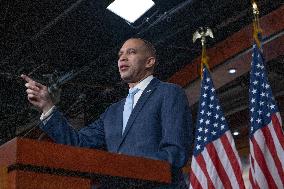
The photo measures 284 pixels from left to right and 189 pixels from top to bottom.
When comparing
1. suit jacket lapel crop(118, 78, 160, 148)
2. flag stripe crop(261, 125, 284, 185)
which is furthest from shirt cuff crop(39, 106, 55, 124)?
flag stripe crop(261, 125, 284, 185)

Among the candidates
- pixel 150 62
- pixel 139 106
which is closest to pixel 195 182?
pixel 150 62

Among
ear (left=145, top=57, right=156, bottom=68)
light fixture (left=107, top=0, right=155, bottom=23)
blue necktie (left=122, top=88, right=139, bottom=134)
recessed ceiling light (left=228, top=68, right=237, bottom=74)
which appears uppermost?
light fixture (left=107, top=0, right=155, bottom=23)

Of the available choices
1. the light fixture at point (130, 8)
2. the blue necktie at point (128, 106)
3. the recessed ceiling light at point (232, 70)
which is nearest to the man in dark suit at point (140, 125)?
the blue necktie at point (128, 106)

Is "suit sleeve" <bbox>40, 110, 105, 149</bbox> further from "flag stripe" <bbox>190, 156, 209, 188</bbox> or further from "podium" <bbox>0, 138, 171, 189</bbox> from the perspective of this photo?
"flag stripe" <bbox>190, 156, 209, 188</bbox>

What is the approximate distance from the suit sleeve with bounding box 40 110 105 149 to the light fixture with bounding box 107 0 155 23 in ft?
8.51

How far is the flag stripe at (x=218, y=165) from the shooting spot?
2.78 meters

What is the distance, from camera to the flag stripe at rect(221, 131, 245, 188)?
276 cm

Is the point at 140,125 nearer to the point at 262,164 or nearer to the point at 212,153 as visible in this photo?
the point at 262,164

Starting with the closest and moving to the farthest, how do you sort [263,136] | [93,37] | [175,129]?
[175,129] → [263,136] → [93,37]

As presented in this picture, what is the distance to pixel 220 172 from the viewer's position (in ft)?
9.23

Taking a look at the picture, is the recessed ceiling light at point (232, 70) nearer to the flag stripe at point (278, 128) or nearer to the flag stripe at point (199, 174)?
the flag stripe at point (278, 128)

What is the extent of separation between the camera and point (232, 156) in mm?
2879

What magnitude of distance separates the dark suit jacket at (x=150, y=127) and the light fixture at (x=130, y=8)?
2.69m

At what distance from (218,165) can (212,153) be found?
108 millimetres
